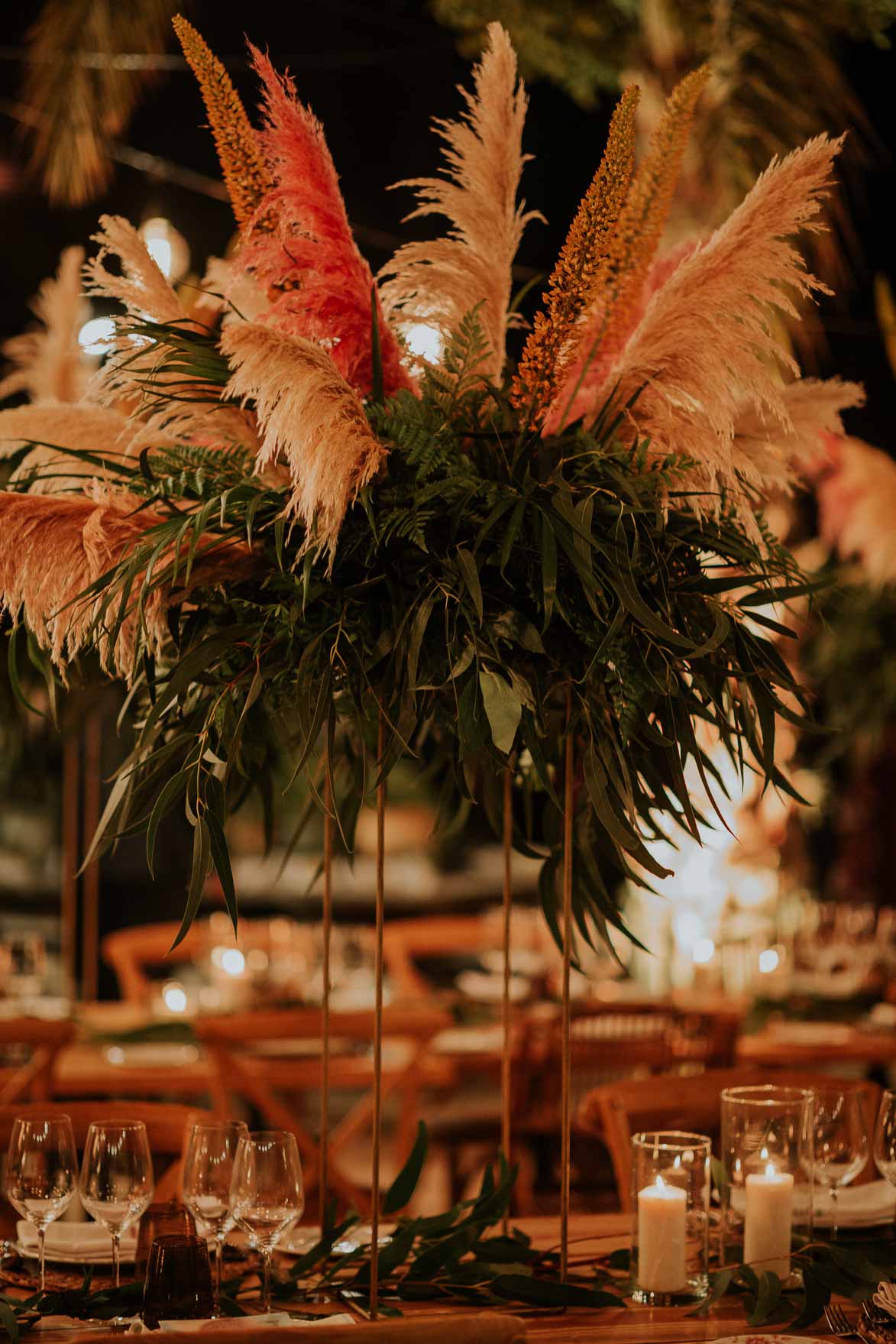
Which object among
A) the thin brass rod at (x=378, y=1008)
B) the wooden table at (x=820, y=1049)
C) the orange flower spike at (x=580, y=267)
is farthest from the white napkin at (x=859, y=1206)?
the wooden table at (x=820, y=1049)

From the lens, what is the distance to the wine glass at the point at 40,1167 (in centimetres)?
197

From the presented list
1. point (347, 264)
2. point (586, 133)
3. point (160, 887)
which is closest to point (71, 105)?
point (586, 133)

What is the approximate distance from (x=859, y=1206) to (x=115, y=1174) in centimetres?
111

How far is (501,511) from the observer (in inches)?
73.3

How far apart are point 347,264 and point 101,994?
252 inches

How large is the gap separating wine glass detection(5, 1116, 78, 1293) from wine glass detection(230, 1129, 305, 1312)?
23 cm

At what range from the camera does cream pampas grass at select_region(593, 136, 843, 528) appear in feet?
6.18

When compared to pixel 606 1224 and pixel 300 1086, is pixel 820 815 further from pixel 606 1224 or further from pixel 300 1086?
pixel 606 1224

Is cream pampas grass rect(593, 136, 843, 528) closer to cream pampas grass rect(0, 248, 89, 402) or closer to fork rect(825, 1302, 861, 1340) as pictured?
fork rect(825, 1302, 861, 1340)

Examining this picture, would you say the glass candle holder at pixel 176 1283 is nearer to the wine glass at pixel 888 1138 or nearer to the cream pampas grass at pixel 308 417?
the cream pampas grass at pixel 308 417

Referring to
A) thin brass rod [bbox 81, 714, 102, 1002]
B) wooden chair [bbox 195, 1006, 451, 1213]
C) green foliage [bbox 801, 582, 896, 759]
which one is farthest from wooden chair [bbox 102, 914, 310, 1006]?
green foliage [bbox 801, 582, 896, 759]

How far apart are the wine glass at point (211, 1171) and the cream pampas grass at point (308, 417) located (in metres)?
0.72

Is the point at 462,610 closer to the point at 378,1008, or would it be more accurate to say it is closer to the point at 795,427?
the point at 378,1008

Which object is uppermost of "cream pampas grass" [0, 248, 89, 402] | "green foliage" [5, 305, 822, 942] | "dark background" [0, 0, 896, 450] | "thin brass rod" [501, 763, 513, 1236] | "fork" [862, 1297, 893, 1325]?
"dark background" [0, 0, 896, 450]
